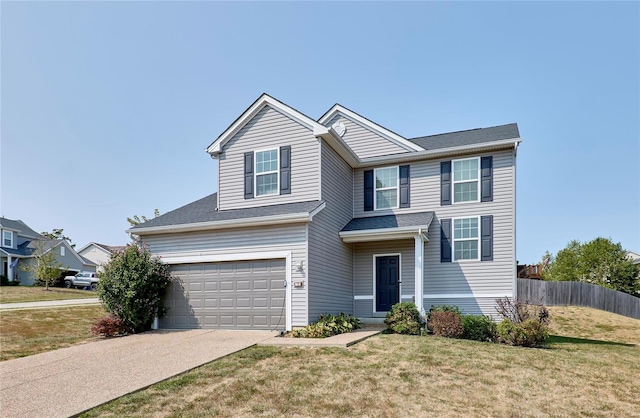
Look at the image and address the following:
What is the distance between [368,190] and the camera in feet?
51.5

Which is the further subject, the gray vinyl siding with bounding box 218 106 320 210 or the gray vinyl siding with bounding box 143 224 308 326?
the gray vinyl siding with bounding box 218 106 320 210

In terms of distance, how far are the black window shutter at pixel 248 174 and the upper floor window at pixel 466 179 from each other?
6935 mm

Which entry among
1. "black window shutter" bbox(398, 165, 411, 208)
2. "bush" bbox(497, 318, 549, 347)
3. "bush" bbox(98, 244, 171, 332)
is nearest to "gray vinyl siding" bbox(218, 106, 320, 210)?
"bush" bbox(98, 244, 171, 332)

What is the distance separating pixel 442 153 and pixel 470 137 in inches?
62.9

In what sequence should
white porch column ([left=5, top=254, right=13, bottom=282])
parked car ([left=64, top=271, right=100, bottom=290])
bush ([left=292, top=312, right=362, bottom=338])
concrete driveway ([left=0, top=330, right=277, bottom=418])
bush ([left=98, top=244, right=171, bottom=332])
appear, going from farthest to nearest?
parked car ([left=64, top=271, right=100, bottom=290])
white porch column ([left=5, top=254, right=13, bottom=282])
bush ([left=98, top=244, right=171, bottom=332])
bush ([left=292, top=312, right=362, bottom=338])
concrete driveway ([left=0, top=330, right=277, bottom=418])

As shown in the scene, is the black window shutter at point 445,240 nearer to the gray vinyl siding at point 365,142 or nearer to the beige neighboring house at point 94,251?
the gray vinyl siding at point 365,142

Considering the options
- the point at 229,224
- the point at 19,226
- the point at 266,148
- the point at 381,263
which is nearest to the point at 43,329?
the point at 229,224

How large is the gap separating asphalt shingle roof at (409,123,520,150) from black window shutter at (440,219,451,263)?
2706 mm

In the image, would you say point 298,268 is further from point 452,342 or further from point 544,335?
point 544,335

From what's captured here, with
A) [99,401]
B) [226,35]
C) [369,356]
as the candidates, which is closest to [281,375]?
[369,356]

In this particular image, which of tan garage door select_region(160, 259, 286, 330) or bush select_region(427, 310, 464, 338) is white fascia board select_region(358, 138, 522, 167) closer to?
bush select_region(427, 310, 464, 338)

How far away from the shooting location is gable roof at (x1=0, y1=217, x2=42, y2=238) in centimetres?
3717

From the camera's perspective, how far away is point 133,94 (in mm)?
15695

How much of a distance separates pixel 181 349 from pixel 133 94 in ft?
33.8
